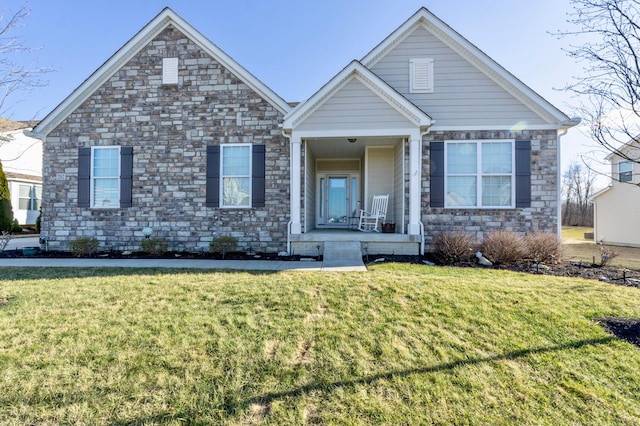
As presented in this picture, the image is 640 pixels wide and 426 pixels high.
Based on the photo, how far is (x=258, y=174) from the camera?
8.66 meters

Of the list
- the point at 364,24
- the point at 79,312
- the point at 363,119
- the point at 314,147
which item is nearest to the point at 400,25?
the point at 364,24

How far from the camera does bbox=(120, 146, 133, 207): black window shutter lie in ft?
29.3

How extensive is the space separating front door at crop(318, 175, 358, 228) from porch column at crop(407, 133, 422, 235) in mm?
3803

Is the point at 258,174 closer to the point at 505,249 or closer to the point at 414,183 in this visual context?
the point at 414,183

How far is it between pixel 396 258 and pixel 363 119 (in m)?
3.56

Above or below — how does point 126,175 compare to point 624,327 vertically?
above

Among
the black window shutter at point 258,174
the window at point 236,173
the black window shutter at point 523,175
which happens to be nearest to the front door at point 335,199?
the black window shutter at point 258,174

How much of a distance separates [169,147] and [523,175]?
9.80m

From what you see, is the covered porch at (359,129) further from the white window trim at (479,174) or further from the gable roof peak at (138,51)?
the gable roof peak at (138,51)

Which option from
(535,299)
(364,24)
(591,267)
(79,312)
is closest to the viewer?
(79,312)

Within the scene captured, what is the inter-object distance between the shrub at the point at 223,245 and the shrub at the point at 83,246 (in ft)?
10.8

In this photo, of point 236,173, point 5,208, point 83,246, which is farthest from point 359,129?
point 5,208

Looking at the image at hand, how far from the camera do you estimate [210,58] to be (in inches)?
347

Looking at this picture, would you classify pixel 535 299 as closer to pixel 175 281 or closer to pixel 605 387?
pixel 605 387
